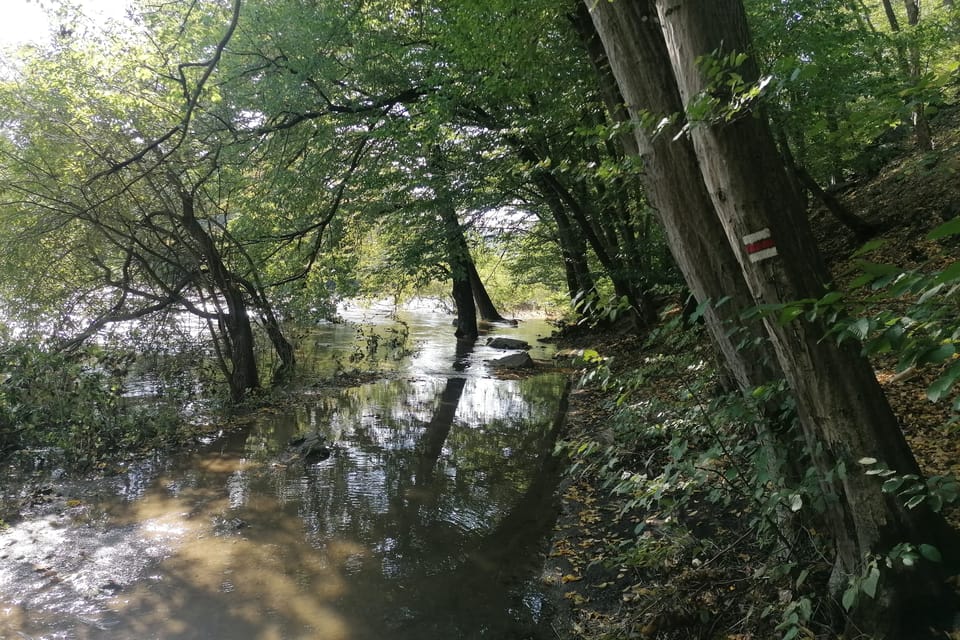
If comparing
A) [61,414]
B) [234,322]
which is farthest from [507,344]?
[61,414]

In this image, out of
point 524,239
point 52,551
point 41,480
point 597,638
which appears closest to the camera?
point 597,638

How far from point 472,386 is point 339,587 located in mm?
8498

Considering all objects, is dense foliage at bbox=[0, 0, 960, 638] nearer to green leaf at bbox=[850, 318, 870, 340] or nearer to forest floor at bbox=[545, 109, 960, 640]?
forest floor at bbox=[545, 109, 960, 640]

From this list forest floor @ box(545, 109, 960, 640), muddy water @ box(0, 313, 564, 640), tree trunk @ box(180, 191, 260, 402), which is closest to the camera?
forest floor @ box(545, 109, 960, 640)

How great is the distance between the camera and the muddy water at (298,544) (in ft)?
14.2

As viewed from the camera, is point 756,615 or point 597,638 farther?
point 597,638

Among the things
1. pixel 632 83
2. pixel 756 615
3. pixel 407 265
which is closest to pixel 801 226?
pixel 632 83

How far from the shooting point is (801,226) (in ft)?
8.86

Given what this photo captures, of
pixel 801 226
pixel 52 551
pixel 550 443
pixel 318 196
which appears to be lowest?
pixel 550 443

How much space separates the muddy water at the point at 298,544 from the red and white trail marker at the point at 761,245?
293 cm

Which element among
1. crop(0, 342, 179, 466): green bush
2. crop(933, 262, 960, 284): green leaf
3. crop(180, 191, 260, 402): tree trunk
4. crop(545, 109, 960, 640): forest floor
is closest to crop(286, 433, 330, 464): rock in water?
crop(0, 342, 179, 466): green bush

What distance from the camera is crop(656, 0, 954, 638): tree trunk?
8.57ft

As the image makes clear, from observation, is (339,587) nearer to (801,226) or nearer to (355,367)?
(801,226)

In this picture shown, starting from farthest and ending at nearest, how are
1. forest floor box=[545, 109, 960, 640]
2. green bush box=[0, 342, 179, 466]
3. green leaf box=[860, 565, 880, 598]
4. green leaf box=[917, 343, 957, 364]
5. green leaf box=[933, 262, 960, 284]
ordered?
1. green bush box=[0, 342, 179, 466]
2. forest floor box=[545, 109, 960, 640]
3. green leaf box=[860, 565, 880, 598]
4. green leaf box=[917, 343, 957, 364]
5. green leaf box=[933, 262, 960, 284]
